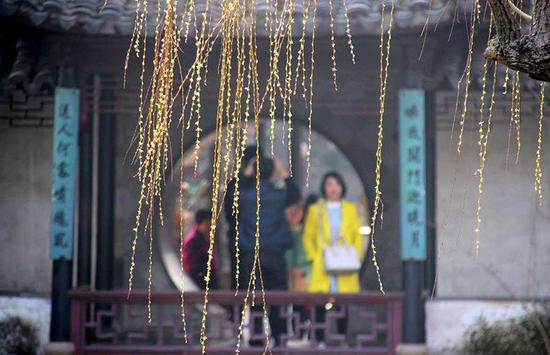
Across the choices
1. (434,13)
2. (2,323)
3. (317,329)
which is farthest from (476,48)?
(2,323)

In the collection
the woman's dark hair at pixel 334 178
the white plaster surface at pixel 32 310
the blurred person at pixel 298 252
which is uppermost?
the woman's dark hair at pixel 334 178

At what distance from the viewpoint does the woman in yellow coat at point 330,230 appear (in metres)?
9.98

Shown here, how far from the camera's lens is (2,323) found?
31.7 ft

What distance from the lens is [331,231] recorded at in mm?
10109

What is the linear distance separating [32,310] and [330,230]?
7.78 ft

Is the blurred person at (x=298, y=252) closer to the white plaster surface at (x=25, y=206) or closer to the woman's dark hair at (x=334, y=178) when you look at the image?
the woman's dark hair at (x=334, y=178)

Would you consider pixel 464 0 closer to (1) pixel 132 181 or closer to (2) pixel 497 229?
(2) pixel 497 229

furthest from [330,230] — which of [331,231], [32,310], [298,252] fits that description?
[32,310]

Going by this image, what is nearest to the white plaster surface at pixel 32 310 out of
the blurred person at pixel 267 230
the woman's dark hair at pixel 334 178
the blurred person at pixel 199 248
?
the blurred person at pixel 199 248

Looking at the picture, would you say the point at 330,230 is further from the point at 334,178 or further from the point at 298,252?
the point at 298,252

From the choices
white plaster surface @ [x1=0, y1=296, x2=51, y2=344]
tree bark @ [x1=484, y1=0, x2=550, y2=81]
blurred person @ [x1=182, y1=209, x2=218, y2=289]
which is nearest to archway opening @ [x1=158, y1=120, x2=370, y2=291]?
blurred person @ [x1=182, y1=209, x2=218, y2=289]

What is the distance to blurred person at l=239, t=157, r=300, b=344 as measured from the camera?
9.59 metres

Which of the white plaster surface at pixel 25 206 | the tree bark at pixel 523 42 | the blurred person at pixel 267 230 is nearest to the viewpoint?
the tree bark at pixel 523 42

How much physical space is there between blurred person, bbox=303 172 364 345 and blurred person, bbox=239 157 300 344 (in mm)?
342
